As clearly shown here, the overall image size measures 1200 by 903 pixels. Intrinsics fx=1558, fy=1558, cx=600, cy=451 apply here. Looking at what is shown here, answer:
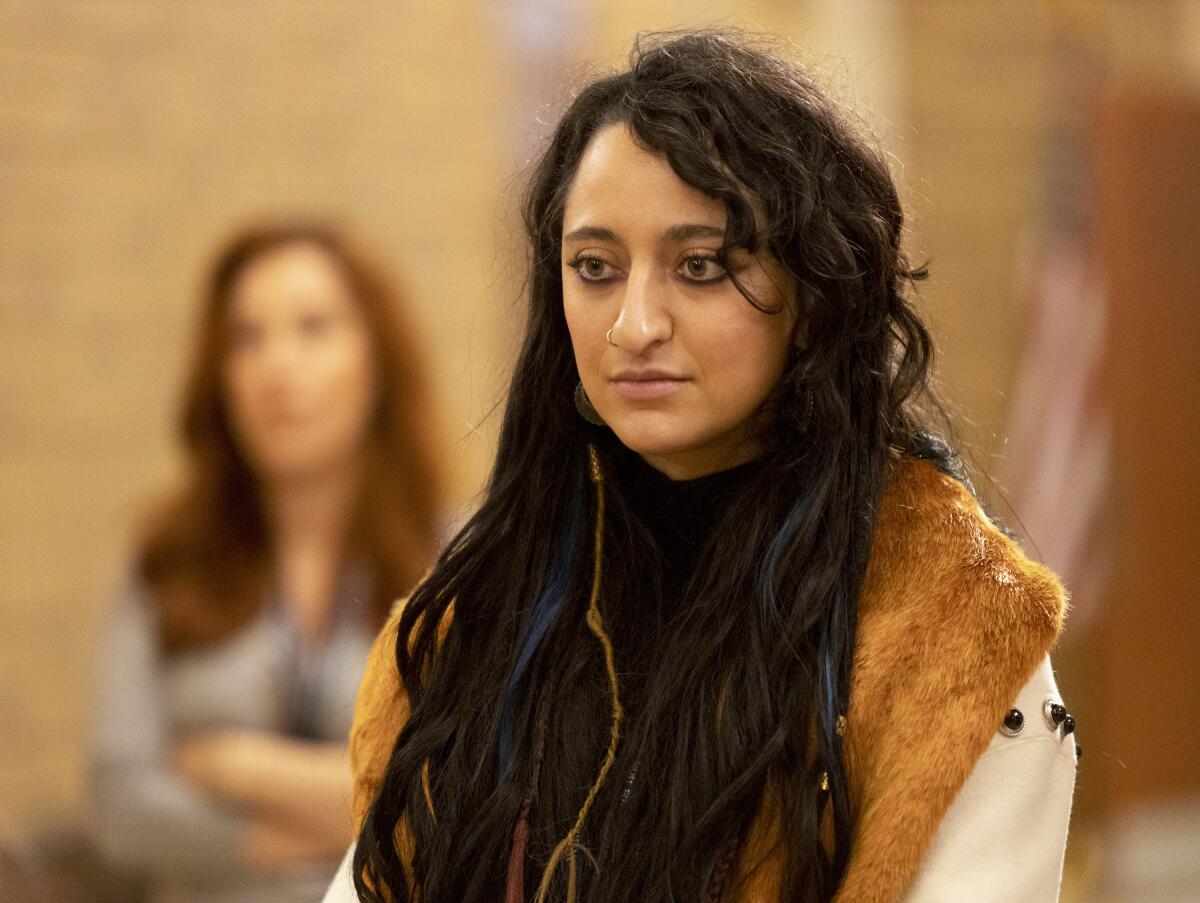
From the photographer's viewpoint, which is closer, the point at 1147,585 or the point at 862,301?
the point at 862,301

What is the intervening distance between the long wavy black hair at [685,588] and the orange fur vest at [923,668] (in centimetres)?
2

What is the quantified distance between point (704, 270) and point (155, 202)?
3.32m

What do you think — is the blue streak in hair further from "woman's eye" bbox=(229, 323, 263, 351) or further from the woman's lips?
"woman's eye" bbox=(229, 323, 263, 351)

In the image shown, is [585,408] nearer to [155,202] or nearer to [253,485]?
[253,485]

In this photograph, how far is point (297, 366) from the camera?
113 inches

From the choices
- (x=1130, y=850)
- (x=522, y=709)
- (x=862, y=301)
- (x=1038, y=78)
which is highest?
(x=1038, y=78)

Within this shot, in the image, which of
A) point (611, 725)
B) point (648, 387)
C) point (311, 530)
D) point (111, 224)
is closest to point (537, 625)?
point (611, 725)

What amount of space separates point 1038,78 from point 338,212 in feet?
11.9

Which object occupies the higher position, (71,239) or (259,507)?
(71,239)

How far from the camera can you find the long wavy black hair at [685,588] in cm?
142

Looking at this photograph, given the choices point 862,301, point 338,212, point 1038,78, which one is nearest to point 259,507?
point 862,301

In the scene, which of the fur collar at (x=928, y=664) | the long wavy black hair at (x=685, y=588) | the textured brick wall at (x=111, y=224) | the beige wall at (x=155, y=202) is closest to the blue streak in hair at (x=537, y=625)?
the long wavy black hair at (x=685, y=588)

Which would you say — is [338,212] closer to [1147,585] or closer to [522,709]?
[1147,585]

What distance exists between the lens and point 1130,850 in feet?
15.6
